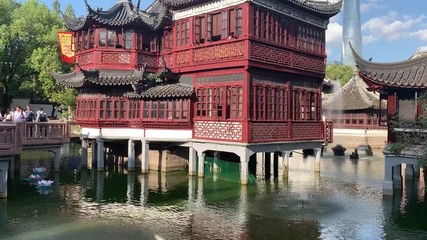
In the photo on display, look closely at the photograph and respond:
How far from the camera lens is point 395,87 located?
18.6m

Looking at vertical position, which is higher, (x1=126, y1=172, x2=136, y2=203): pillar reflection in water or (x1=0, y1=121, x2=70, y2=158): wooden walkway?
(x1=0, y1=121, x2=70, y2=158): wooden walkway

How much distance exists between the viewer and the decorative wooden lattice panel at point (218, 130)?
21.6 meters

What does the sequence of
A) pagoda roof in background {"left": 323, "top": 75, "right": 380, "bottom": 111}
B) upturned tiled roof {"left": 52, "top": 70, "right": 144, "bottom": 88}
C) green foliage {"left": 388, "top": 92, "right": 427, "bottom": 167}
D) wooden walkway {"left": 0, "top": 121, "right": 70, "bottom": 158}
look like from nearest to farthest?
green foliage {"left": 388, "top": 92, "right": 427, "bottom": 167}, wooden walkway {"left": 0, "top": 121, "right": 70, "bottom": 158}, upturned tiled roof {"left": 52, "top": 70, "right": 144, "bottom": 88}, pagoda roof in background {"left": 323, "top": 75, "right": 380, "bottom": 111}

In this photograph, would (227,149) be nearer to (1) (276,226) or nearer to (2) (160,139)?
(2) (160,139)

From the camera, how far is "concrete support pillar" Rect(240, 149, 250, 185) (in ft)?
69.7

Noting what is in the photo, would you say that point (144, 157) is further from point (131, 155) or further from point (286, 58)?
point (286, 58)

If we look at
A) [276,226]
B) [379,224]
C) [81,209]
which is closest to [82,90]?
[81,209]

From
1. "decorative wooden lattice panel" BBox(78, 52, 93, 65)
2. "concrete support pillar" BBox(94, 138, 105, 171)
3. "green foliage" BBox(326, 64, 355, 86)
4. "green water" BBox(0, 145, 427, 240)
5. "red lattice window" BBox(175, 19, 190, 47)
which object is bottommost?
"green water" BBox(0, 145, 427, 240)

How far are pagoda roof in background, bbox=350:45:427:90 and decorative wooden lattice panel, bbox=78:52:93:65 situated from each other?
16481 millimetres


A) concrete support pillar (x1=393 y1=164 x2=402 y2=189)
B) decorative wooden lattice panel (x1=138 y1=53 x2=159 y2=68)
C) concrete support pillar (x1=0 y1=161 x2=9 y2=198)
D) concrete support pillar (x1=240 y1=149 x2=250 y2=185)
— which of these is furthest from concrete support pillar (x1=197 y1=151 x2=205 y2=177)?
concrete support pillar (x1=0 y1=161 x2=9 y2=198)

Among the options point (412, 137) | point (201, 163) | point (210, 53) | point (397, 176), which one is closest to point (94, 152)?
point (201, 163)

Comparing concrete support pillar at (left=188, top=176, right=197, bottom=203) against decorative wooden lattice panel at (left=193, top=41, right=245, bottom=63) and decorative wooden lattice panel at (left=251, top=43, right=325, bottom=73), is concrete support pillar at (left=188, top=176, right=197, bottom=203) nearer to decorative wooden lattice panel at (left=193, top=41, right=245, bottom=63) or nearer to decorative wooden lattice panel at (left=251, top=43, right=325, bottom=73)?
decorative wooden lattice panel at (left=193, top=41, right=245, bottom=63)

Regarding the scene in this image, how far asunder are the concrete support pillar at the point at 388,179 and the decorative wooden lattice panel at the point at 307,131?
6.43 meters

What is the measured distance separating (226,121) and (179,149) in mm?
6082
